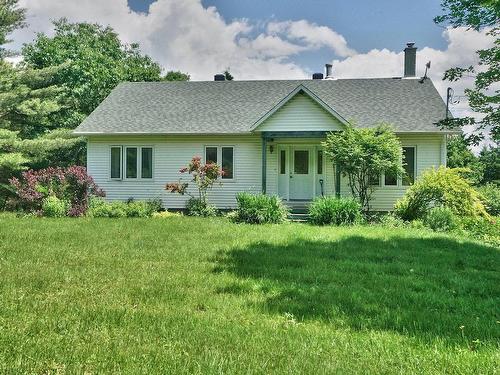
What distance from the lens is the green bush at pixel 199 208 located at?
17.3m

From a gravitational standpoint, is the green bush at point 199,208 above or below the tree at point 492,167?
below

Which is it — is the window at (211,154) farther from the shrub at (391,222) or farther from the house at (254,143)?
the shrub at (391,222)

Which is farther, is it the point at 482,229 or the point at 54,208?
the point at 54,208

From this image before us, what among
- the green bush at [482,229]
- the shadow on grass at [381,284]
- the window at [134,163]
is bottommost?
the shadow on grass at [381,284]

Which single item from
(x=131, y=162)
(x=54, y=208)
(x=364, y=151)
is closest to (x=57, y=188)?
(x=54, y=208)

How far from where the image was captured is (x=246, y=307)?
17.6 ft

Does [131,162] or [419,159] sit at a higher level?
[419,159]

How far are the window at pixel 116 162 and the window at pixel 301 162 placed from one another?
779 cm

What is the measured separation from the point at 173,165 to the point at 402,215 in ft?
32.1

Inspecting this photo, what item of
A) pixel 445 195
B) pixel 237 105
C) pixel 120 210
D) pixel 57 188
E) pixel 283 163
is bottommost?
pixel 120 210

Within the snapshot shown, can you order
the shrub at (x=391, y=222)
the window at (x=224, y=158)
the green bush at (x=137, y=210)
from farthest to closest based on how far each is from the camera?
the window at (x=224, y=158) → the green bush at (x=137, y=210) → the shrub at (x=391, y=222)

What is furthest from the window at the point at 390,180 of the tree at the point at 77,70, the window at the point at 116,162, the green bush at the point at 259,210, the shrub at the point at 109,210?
the tree at the point at 77,70

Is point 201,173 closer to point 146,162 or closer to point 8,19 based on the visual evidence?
point 146,162

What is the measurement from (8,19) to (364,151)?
19.4 metres
